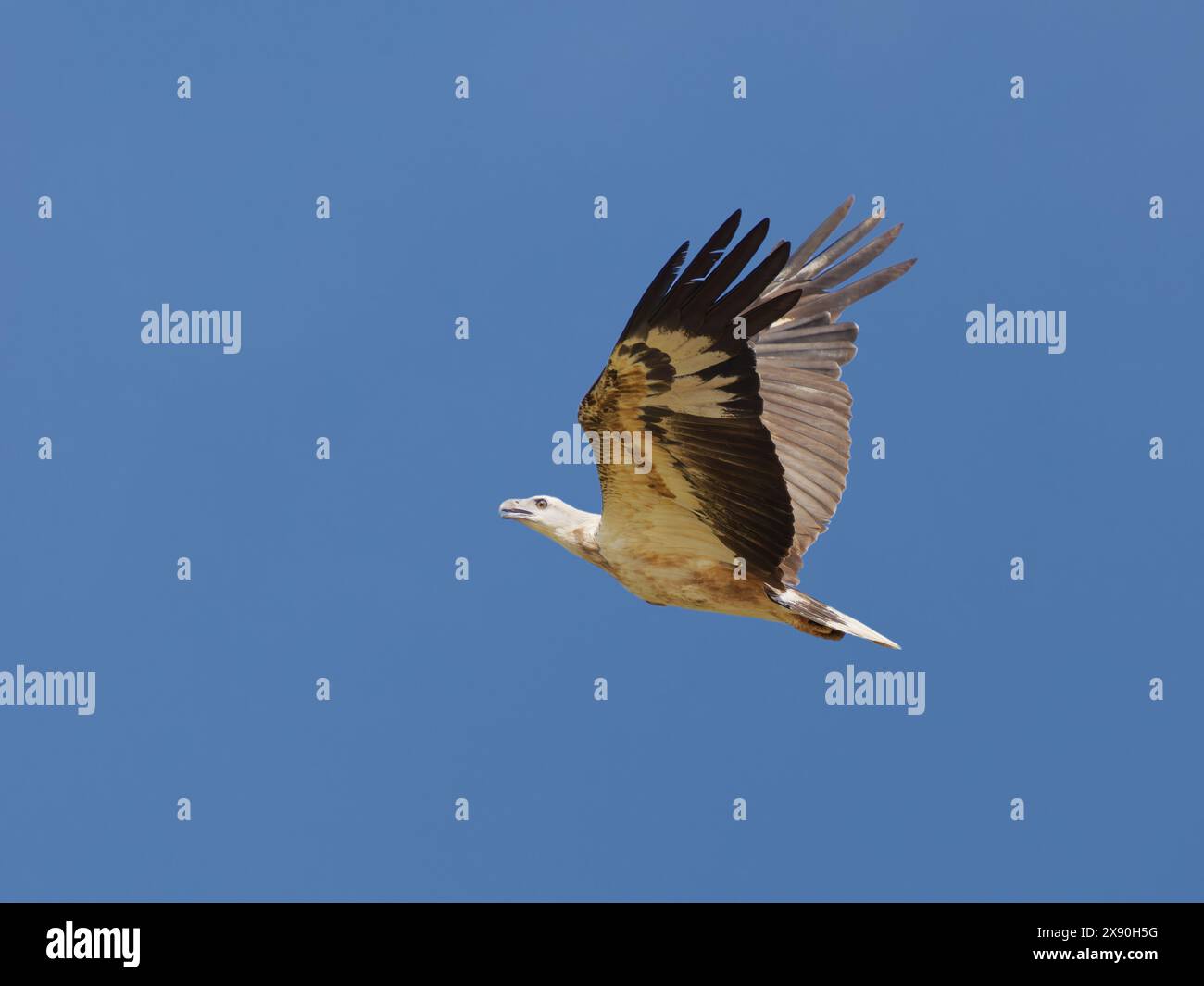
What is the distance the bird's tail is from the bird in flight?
0.5 inches

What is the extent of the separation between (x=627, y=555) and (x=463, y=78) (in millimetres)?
5877

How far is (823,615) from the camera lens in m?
11.3

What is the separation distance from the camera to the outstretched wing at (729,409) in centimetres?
969

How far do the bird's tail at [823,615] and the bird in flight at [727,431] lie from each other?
A: 0.01 meters

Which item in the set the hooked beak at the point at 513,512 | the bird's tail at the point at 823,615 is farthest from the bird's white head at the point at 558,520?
the bird's tail at the point at 823,615

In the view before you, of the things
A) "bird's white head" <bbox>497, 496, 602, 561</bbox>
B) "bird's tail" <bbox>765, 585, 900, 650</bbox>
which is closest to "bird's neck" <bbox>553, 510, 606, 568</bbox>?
"bird's white head" <bbox>497, 496, 602, 561</bbox>

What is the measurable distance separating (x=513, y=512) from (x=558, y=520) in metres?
0.32

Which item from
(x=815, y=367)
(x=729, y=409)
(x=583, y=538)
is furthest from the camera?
(x=815, y=367)

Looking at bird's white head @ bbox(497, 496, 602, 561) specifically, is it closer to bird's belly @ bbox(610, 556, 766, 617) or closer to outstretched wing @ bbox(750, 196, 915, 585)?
bird's belly @ bbox(610, 556, 766, 617)

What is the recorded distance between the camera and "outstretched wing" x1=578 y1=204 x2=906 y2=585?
31.8ft

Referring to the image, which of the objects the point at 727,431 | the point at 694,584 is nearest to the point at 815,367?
the point at 694,584

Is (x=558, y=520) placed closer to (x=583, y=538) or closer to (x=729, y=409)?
(x=583, y=538)

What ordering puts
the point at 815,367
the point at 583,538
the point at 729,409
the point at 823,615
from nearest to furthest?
the point at 729,409, the point at 823,615, the point at 583,538, the point at 815,367

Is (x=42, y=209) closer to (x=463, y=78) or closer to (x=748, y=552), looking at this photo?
(x=463, y=78)
